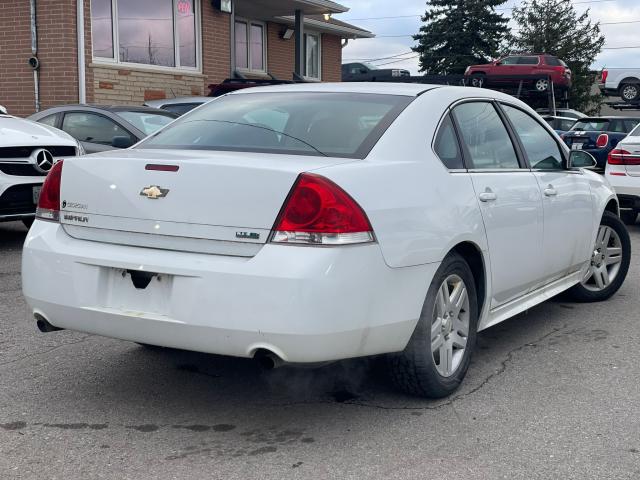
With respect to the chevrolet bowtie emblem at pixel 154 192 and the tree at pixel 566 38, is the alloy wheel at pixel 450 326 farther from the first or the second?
the tree at pixel 566 38

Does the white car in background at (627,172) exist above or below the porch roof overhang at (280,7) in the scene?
below

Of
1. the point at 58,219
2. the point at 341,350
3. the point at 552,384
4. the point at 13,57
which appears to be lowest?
the point at 552,384

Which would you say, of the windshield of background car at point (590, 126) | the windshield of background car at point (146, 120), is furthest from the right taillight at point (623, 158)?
the windshield of background car at point (590, 126)

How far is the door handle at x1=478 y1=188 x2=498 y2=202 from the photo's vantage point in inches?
175

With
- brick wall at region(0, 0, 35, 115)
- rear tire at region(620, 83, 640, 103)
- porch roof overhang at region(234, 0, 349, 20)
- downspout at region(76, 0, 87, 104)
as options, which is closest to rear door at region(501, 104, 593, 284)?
downspout at region(76, 0, 87, 104)

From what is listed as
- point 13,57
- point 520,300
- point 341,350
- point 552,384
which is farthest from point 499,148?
point 13,57

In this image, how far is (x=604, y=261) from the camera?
659cm

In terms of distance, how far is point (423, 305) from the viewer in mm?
3930

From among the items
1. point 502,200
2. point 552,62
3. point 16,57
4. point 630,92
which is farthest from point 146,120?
point 630,92

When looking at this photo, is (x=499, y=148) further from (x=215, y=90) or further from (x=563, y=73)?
(x=563, y=73)

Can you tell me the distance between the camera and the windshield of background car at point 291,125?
4121 millimetres

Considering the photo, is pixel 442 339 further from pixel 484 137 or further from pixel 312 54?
pixel 312 54

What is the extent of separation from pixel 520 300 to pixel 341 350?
6.14 feet

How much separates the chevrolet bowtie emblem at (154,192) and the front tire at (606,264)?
3.80m
